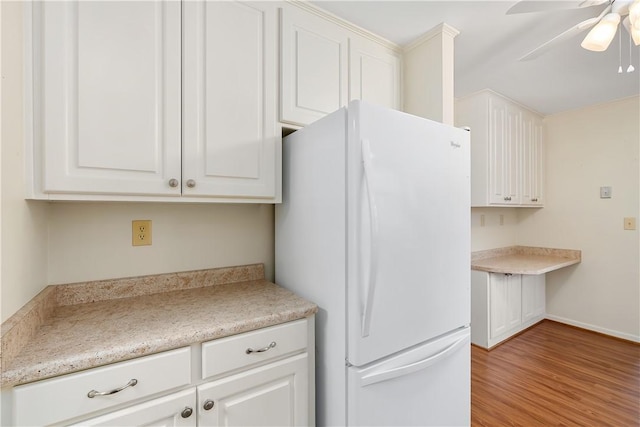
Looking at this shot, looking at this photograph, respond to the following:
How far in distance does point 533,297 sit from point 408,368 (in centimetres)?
298

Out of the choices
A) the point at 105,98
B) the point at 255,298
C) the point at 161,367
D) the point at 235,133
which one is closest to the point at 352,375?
the point at 255,298

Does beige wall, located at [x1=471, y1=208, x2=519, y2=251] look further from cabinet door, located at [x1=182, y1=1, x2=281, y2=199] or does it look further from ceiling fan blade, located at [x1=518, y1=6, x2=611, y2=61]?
cabinet door, located at [x1=182, y1=1, x2=281, y2=199]

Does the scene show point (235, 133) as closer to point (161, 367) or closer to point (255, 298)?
point (255, 298)

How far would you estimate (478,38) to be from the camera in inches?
72.4

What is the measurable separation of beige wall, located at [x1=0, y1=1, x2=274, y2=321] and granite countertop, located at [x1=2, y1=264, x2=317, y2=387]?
6cm

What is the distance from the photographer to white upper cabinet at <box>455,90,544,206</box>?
9.25 feet

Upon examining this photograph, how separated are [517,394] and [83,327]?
269 cm

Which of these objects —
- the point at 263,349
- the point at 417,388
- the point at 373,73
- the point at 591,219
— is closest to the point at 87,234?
the point at 263,349

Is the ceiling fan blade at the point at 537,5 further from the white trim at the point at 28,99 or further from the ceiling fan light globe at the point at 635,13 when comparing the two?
the white trim at the point at 28,99

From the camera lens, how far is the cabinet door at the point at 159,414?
85 cm

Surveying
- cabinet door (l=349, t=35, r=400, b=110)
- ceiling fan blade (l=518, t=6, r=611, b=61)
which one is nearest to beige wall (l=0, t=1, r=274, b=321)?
cabinet door (l=349, t=35, r=400, b=110)

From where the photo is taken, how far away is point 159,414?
92 cm

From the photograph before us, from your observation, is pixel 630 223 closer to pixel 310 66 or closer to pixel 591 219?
pixel 591 219

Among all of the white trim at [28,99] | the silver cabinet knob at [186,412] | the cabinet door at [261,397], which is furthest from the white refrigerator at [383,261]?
the white trim at [28,99]
